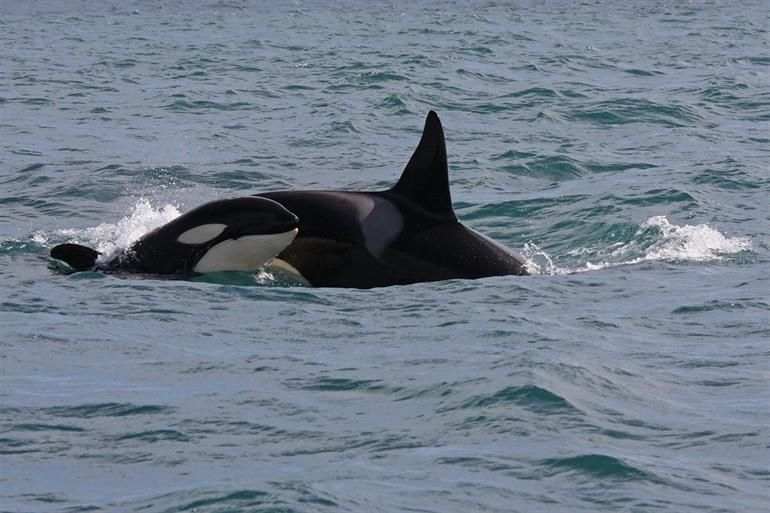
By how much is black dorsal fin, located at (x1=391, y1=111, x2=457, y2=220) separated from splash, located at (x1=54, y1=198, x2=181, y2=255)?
3040 millimetres

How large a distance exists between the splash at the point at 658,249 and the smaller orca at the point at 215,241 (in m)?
2.88

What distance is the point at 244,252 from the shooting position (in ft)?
43.4

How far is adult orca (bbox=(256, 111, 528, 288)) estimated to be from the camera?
1322cm

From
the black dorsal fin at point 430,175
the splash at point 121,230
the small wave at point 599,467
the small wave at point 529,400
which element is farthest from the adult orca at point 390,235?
the small wave at point 599,467

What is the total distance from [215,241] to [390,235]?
154 centimetres

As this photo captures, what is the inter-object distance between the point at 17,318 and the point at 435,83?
20496 mm

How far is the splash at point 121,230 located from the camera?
15.4 m

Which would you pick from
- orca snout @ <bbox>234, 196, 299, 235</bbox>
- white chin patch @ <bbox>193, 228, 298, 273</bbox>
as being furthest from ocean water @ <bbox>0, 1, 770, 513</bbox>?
orca snout @ <bbox>234, 196, 299, 235</bbox>

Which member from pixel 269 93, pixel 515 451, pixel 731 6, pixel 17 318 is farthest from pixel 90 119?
pixel 731 6

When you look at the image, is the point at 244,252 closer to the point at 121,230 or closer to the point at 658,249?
the point at 121,230

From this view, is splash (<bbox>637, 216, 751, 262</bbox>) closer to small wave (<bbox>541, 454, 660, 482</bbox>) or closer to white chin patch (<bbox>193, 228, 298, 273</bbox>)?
white chin patch (<bbox>193, 228, 298, 273</bbox>)

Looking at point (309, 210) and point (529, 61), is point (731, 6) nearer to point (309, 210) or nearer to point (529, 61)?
Answer: point (529, 61)

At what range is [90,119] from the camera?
26.9m

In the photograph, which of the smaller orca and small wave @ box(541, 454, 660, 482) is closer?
small wave @ box(541, 454, 660, 482)
